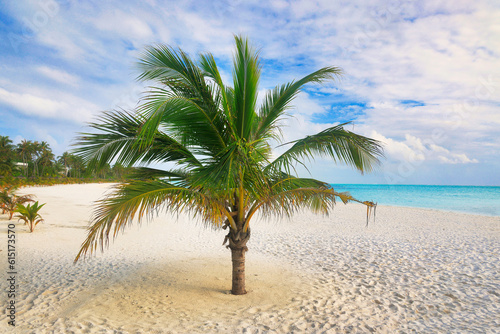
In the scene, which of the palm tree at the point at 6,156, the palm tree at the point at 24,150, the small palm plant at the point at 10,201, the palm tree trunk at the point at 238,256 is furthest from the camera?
the palm tree at the point at 24,150

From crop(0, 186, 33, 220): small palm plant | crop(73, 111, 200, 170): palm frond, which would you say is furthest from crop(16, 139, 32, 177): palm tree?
crop(73, 111, 200, 170): palm frond

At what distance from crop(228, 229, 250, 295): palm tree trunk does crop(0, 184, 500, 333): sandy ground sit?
186 millimetres

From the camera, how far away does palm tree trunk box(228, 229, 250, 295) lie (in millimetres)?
5109

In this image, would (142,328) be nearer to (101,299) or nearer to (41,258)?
(101,299)

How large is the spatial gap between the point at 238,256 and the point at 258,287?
1.06 m

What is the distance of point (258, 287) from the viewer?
575 centimetres

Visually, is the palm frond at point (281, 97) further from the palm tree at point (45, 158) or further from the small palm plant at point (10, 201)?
the palm tree at point (45, 158)

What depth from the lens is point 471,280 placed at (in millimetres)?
6262

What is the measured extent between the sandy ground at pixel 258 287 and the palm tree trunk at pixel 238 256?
19cm

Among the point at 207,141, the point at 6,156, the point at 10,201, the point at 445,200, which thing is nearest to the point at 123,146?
the point at 207,141

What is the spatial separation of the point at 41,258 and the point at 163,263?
3144mm

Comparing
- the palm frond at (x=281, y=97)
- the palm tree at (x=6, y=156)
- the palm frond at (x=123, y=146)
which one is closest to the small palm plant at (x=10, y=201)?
the palm frond at (x=123, y=146)

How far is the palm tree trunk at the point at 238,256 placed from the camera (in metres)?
5.11

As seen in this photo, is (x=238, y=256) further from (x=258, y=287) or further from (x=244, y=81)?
(x=244, y=81)
